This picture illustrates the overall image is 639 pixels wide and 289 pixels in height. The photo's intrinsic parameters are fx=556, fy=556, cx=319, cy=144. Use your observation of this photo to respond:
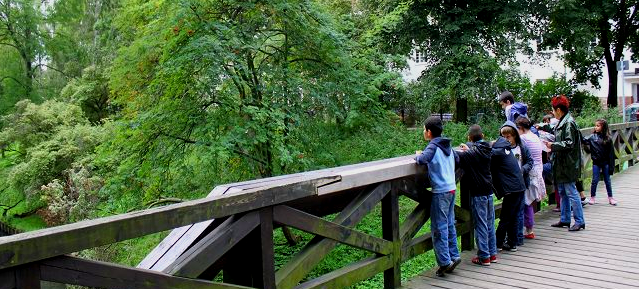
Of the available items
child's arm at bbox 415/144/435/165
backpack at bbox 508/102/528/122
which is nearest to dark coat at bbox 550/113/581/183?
backpack at bbox 508/102/528/122

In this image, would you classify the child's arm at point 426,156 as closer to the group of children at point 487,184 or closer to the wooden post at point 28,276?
the group of children at point 487,184

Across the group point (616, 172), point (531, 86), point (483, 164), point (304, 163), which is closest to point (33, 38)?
point (531, 86)

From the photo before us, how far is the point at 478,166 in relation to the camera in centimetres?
498

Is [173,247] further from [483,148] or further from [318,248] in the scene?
[483,148]

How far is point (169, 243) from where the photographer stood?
129 inches

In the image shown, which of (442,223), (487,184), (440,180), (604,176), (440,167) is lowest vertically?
(604,176)

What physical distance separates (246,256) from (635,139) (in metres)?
13.3

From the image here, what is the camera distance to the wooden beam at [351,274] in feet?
12.5

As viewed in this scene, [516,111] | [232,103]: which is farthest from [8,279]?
[232,103]

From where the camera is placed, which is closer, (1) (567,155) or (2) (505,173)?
(2) (505,173)

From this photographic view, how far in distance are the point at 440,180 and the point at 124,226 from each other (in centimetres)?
270

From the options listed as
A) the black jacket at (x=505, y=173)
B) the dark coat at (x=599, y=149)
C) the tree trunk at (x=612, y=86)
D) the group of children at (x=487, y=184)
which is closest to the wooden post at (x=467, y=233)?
the group of children at (x=487, y=184)

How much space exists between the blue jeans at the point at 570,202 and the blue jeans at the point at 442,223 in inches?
99.1

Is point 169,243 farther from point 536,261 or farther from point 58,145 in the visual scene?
point 58,145
